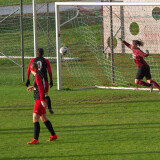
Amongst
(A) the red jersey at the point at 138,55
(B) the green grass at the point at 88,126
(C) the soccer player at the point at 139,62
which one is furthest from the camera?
(C) the soccer player at the point at 139,62

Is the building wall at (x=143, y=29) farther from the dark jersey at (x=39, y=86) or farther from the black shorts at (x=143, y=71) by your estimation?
the dark jersey at (x=39, y=86)

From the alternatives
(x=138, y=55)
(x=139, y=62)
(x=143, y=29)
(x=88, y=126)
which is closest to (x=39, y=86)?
(x=88, y=126)

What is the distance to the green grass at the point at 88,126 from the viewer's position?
29.2 ft

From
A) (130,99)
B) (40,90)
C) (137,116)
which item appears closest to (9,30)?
(130,99)

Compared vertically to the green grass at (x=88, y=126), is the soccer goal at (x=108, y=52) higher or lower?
higher

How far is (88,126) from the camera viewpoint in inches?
436

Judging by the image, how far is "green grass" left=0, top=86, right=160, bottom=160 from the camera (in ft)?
29.2

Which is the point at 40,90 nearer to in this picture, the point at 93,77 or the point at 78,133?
the point at 78,133

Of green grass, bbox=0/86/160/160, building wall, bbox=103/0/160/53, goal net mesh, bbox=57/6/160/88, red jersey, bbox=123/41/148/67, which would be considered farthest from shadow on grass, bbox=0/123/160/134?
building wall, bbox=103/0/160/53

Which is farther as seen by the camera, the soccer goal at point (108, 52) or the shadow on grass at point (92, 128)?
the soccer goal at point (108, 52)

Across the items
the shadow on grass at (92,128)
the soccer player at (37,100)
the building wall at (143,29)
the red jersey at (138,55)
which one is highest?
the building wall at (143,29)

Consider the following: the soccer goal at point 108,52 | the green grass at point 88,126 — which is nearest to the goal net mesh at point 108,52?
the soccer goal at point 108,52

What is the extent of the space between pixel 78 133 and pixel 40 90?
1579 mm

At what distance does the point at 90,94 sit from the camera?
1518 centimetres
